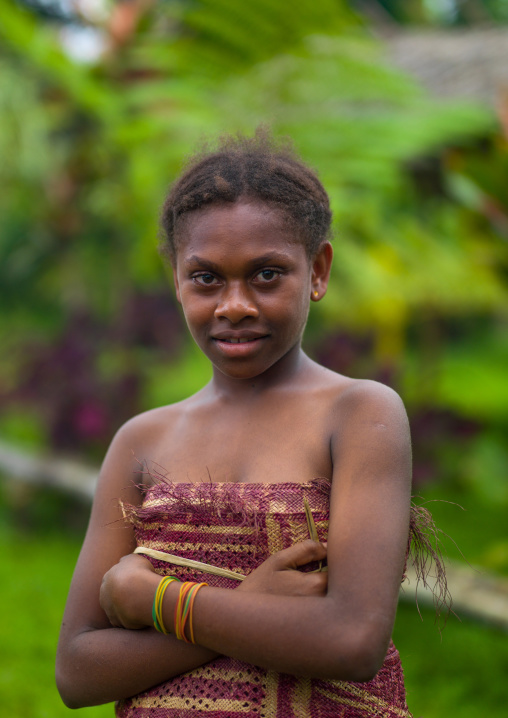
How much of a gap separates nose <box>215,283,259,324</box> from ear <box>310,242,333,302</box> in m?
0.23

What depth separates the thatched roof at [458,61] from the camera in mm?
7199

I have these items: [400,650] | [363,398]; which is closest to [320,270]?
[363,398]

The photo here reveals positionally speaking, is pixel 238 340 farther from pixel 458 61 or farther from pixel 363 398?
pixel 458 61

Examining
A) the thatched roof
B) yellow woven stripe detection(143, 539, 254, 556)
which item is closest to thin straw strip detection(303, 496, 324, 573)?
yellow woven stripe detection(143, 539, 254, 556)

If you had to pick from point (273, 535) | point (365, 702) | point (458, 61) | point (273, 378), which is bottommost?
point (365, 702)

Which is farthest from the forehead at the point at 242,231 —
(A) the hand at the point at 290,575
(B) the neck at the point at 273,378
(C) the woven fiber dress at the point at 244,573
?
(A) the hand at the point at 290,575

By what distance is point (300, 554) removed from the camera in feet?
4.62

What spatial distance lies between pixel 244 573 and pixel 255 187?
750mm

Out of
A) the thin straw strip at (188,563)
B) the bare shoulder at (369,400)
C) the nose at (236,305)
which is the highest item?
the nose at (236,305)

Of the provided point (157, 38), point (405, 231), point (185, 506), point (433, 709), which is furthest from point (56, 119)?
point (185, 506)

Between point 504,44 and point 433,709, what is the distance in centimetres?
678

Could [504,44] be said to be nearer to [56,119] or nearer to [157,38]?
[157,38]

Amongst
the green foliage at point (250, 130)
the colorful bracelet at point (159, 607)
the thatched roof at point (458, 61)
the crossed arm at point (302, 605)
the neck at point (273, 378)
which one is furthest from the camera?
the thatched roof at point (458, 61)

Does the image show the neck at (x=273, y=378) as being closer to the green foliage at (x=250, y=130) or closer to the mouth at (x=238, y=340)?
the mouth at (x=238, y=340)
